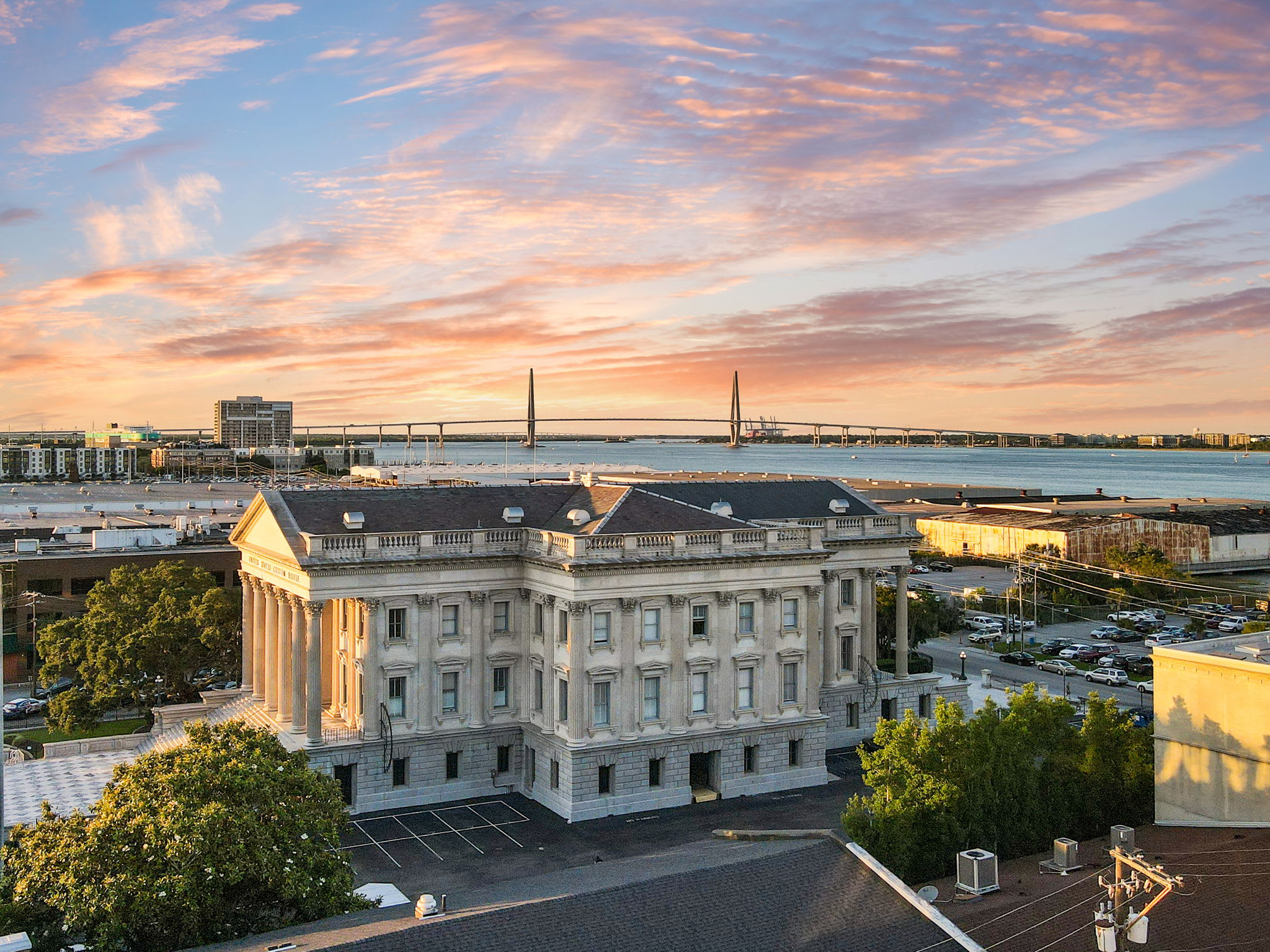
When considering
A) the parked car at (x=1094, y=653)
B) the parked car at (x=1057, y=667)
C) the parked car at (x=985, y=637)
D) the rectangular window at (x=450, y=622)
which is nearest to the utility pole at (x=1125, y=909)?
the rectangular window at (x=450, y=622)

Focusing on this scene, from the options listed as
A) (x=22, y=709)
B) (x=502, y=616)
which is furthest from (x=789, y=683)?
(x=22, y=709)

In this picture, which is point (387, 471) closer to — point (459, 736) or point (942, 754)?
point (459, 736)

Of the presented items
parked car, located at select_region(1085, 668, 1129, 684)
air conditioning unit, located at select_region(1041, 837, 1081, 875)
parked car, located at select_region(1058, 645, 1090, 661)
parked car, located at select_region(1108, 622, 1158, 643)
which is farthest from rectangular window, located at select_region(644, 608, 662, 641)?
parked car, located at select_region(1108, 622, 1158, 643)

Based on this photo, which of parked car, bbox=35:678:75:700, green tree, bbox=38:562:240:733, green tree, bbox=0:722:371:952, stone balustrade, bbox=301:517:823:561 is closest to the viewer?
green tree, bbox=0:722:371:952

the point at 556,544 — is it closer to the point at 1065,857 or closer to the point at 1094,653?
the point at 1065,857

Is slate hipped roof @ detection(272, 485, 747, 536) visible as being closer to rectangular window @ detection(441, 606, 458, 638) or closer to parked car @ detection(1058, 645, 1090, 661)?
rectangular window @ detection(441, 606, 458, 638)

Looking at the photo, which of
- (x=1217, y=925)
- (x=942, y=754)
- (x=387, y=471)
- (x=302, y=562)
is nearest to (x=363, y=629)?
(x=302, y=562)
